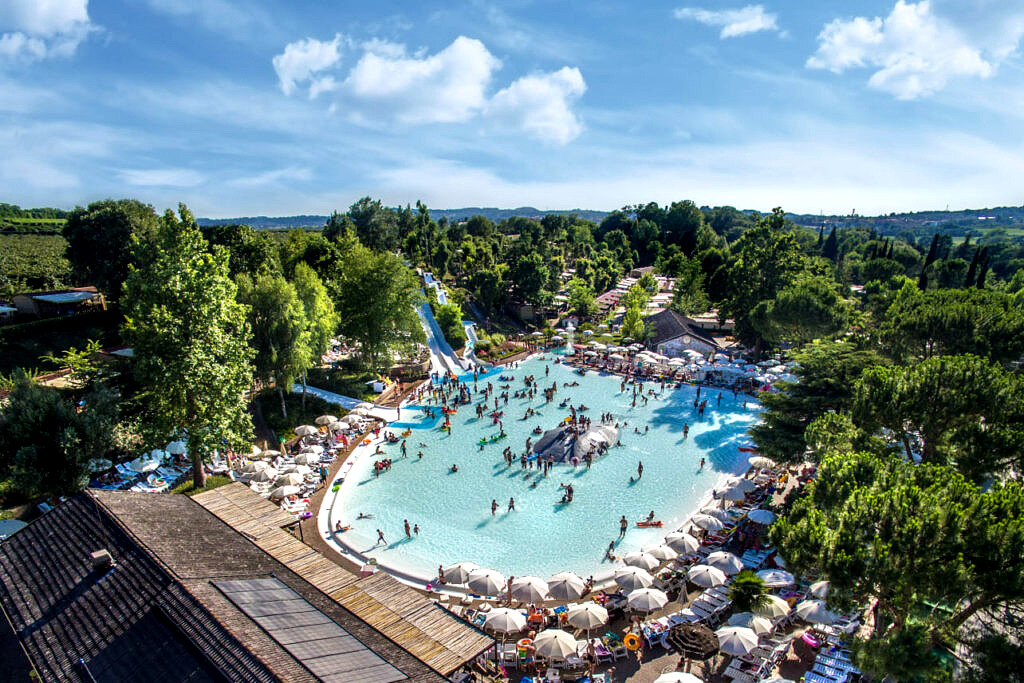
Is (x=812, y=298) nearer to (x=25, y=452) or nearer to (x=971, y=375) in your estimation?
(x=971, y=375)

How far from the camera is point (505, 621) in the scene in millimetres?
16125

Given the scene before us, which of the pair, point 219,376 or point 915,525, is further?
point 219,376

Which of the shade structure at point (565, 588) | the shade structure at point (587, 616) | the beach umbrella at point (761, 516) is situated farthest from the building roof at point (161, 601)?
the beach umbrella at point (761, 516)

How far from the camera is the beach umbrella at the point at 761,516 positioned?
859 inches

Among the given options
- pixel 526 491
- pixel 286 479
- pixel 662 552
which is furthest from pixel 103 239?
pixel 662 552

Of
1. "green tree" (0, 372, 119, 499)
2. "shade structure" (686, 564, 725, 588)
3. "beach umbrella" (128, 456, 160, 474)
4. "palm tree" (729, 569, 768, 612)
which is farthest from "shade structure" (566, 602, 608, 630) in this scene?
"beach umbrella" (128, 456, 160, 474)

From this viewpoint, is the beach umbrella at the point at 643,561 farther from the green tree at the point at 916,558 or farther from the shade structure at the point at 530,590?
the green tree at the point at 916,558

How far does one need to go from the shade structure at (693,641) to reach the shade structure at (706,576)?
1.70 meters

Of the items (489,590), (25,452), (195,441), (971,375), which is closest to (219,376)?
(195,441)

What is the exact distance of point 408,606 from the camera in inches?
553

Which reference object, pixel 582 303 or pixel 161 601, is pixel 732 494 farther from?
pixel 582 303

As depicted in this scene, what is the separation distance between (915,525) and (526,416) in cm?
2679

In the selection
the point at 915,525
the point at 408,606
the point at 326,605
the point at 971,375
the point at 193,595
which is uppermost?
the point at 971,375

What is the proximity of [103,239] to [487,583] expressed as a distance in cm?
4307
